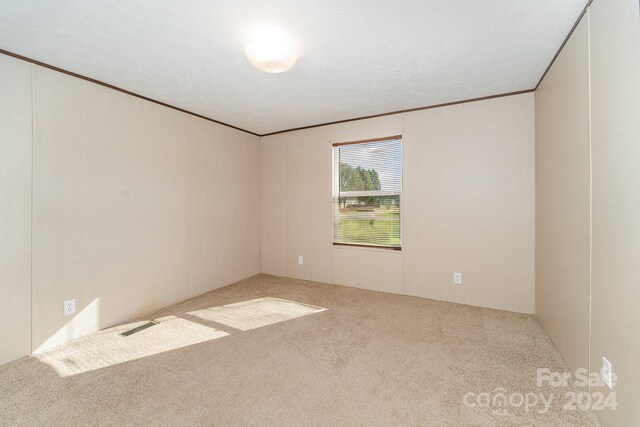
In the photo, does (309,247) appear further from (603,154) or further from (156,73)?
(603,154)

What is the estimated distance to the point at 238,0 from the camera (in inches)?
64.0

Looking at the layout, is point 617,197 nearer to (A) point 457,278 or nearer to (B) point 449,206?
(B) point 449,206

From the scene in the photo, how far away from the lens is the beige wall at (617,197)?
1246 millimetres

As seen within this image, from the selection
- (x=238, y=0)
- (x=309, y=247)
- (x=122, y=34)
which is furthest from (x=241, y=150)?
(x=238, y=0)

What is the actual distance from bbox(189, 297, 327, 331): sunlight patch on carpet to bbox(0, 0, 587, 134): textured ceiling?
96.9 inches

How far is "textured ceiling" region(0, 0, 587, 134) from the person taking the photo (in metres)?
1.71

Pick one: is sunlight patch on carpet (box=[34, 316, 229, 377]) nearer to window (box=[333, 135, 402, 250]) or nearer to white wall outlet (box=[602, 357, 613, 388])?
window (box=[333, 135, 402, 250])

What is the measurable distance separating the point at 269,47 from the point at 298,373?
240 centimetres

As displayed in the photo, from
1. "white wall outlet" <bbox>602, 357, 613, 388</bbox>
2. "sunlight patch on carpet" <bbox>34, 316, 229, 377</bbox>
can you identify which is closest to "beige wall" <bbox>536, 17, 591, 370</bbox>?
"white wall outlet" <bbox>602, 357, 613, 388</bbox>

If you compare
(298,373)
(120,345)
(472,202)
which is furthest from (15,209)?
(472,202)

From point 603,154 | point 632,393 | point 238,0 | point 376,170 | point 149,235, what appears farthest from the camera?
point 376,170

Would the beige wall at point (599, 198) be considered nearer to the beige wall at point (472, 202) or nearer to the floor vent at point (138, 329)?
the beige wall at point (472, 202)

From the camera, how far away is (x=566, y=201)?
203 centimetres

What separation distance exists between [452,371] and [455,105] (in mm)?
2895
